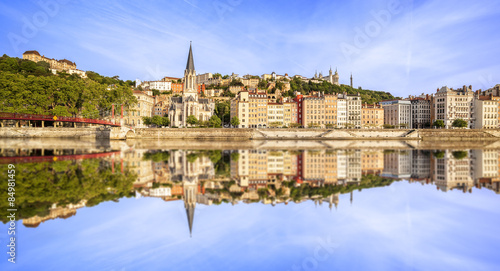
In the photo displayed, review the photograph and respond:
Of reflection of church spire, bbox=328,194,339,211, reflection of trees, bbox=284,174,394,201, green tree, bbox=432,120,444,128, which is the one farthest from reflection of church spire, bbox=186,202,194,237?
green tree, bbox=432,120,444,128

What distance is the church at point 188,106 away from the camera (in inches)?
3012

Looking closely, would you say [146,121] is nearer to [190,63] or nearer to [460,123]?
[190,63]

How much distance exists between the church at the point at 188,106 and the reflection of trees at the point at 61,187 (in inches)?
2437

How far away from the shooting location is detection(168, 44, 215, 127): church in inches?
3012

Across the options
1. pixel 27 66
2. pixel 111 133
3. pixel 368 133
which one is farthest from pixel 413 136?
pixel 27 66

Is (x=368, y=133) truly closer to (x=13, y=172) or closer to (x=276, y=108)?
(x=276, y=108)

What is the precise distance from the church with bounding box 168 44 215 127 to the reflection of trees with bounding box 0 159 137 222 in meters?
61.9

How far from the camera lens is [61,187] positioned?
10438 millimetres

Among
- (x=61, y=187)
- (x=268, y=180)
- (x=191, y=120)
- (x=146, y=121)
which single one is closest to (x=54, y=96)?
(x=146, y=121)

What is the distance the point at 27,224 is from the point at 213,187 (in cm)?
560

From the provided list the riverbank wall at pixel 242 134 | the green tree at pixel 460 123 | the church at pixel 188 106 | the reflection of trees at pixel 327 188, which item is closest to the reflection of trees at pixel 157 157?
the reflection of trees at pixel 327 188

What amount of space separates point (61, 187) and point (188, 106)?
67027 mm

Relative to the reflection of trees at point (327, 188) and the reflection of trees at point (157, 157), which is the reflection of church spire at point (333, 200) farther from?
the reflection of trees at point (157, 157)

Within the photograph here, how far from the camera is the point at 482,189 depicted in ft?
40.0
